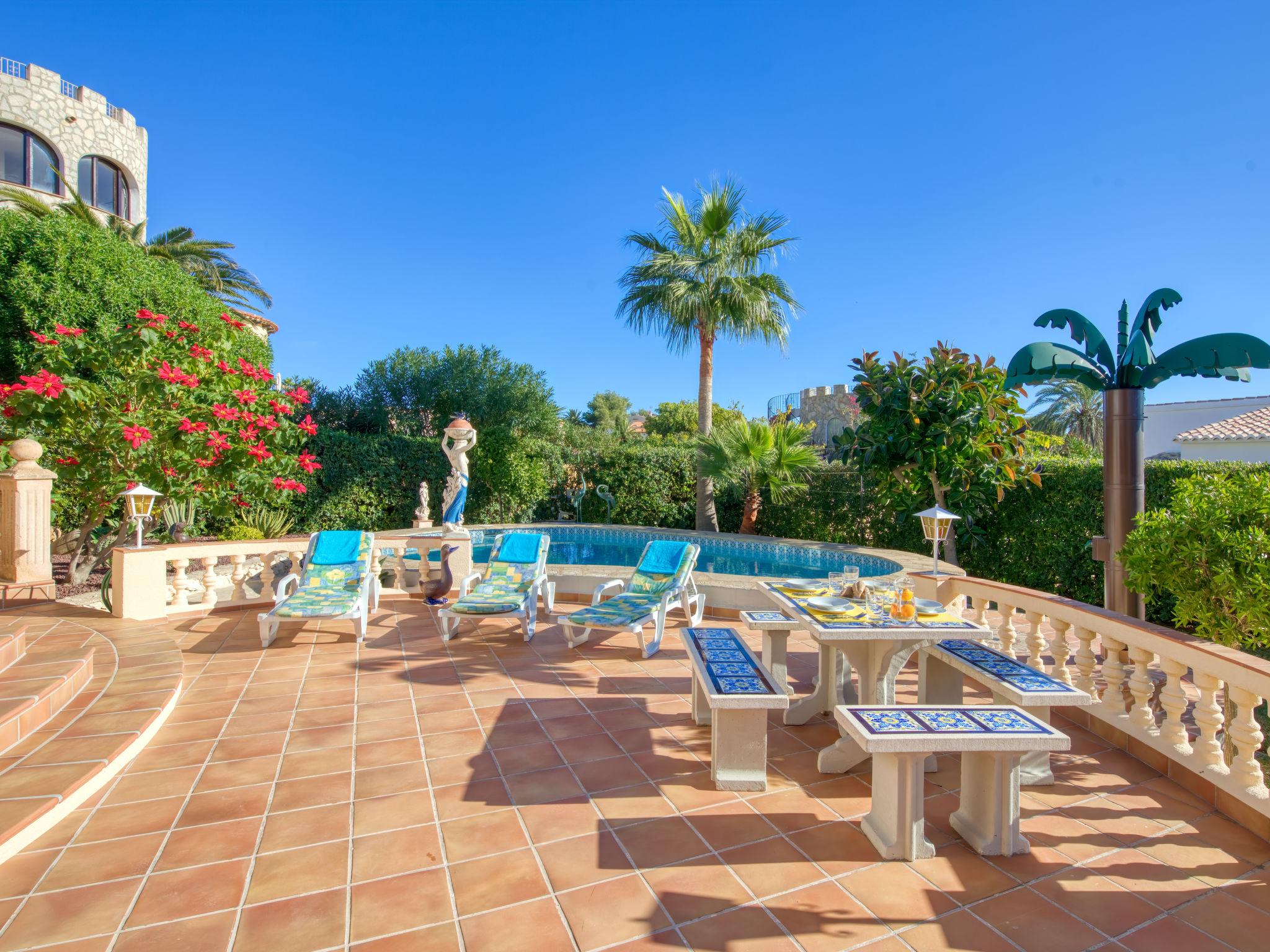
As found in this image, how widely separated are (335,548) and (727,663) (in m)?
4.62

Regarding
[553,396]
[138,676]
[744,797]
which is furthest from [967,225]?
[138,676]

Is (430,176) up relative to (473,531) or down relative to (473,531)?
up

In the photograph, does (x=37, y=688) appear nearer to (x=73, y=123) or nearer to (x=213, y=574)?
(x=213, y=574)

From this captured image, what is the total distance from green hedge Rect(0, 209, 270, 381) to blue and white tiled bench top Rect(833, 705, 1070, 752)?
1294 centimetres

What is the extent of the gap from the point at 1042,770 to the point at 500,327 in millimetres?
17799

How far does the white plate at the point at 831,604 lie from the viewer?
3635 mm

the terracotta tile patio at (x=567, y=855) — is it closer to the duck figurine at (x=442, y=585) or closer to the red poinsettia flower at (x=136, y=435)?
the duck figurine at (x=442, y=585)

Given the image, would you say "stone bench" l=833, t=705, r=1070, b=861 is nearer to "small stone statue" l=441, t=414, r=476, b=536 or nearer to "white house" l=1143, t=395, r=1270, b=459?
"small stone statue" l=441, t=414, r=476, b=536

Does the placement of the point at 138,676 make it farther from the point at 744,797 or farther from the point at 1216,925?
the point at 1216,925

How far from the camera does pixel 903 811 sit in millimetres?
2543

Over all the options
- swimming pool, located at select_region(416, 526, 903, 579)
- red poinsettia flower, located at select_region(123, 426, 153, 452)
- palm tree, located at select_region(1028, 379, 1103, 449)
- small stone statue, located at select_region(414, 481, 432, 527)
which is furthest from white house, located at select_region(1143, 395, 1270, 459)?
red poinsettia flower, located at select_region(123, 426, 153, 452)

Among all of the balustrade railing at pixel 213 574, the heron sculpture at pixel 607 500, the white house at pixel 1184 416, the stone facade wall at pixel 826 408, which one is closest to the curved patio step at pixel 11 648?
the balustrade railing at pixel 213 574

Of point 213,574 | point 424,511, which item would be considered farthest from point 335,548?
point 424,511

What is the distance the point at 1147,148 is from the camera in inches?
317
